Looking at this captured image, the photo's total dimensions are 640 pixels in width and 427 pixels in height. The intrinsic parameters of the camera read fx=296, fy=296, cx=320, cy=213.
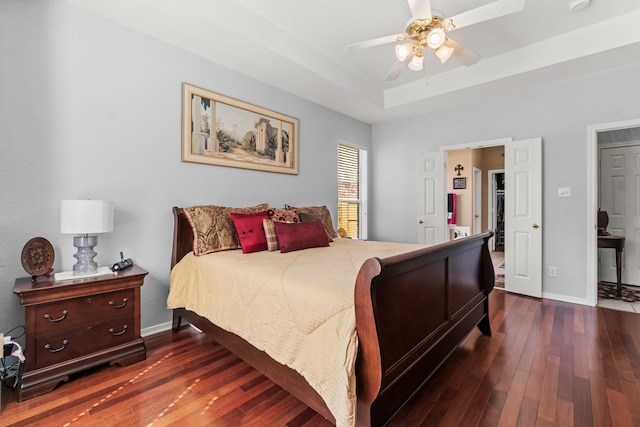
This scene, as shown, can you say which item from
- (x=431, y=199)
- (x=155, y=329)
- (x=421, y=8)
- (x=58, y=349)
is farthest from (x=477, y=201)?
(x=58, y=349)

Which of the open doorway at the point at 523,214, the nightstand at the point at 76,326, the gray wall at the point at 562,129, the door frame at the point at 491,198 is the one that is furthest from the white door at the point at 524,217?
the nightstand at the point at 76,326

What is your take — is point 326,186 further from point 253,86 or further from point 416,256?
point 416,256

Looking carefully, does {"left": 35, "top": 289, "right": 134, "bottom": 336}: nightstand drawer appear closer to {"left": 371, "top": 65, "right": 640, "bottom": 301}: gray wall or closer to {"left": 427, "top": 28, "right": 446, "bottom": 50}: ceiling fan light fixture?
{"left": 427, "top": 28, "right": 446, "bottom": 50}: ceiling fan light fixture

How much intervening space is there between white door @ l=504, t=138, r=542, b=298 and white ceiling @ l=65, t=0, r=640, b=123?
881mm

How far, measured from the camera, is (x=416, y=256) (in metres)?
1.53

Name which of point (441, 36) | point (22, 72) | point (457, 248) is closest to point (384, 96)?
point (441, 36)

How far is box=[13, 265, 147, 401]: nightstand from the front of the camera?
174 cm

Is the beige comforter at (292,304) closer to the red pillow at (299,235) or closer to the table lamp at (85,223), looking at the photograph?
the red pillow at (299,235)

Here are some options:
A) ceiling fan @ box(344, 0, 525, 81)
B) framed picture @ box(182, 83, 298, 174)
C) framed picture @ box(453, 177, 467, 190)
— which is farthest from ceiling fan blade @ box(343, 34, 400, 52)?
framed picture @ box(453, 177, 467, 190)

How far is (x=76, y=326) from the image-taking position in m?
1.91

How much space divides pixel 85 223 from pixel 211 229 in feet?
2.95

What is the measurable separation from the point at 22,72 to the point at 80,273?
1.44 meters

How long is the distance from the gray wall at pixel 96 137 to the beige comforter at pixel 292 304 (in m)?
0.57

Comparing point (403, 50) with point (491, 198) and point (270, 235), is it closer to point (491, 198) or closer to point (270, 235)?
point (270, 235)
